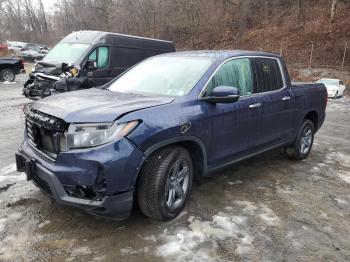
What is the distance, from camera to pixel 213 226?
12.9 feet

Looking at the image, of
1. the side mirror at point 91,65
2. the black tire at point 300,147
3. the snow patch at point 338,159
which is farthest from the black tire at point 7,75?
the snow patch at point 338,159

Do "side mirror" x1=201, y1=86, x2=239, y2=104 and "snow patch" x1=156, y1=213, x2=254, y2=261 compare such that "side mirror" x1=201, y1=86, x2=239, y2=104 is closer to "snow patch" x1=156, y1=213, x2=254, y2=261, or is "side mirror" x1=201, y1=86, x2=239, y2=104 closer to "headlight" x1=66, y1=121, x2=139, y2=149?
"headlight" x1=66, y1=121, x2=139, y2=149

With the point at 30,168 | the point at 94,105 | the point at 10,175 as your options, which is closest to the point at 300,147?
the point at 94,105

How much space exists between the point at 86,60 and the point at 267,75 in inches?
234

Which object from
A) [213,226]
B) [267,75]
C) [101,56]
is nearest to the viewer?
[213,226]

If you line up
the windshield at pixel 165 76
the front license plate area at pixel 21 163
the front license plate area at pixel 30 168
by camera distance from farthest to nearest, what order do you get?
the windshield at pixel 165 76 < the front license plate area at pixel 21 163 < the front license plate area at pixel 30 168

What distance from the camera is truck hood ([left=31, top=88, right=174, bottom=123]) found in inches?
137

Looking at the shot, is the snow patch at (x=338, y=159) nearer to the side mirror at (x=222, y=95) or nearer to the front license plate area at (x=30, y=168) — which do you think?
the side mirror at (x=222, y=95)

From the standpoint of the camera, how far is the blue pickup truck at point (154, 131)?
3.41 meters

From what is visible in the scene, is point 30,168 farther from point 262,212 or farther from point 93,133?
point 262,212

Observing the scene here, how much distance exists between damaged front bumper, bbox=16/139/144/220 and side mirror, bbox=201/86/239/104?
1139 mm

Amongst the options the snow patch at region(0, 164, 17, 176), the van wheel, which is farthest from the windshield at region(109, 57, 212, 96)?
the snow patch at region(0, 164, 17, 176)

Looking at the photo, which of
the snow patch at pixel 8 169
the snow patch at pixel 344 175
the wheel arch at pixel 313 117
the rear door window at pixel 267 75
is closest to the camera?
the rear door window at pixel 267 75

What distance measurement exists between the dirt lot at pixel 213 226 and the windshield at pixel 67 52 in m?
5.18
